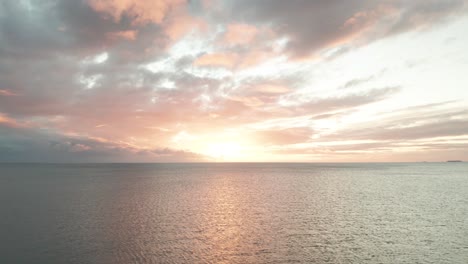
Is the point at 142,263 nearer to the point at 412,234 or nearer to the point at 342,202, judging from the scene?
the point at 412,234

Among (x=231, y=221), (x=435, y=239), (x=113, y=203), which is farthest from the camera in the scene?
(x=113, y=203)

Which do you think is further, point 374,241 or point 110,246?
point 374,241

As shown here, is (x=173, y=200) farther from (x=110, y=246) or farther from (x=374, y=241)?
(x=374, y=241)

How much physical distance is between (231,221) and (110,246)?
80.2 feet

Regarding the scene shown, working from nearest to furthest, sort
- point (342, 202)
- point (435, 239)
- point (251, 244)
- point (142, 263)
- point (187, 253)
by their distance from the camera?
point (142, 263)
point (187, 253)
point (251, 244)
point (435, 239)
point (342, 202)

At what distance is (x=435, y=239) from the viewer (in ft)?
150

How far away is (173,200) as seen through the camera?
8394 centimetres

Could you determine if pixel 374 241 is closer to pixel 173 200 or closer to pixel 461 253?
pixel 461 253

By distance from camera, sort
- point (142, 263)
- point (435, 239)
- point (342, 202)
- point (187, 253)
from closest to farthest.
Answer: point (142, 263) < point (187, 253) < point (435, 239) < point (342, 202)

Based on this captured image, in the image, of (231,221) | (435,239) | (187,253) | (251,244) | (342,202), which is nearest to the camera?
(187,253)

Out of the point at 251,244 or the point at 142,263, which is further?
the point at 251,244

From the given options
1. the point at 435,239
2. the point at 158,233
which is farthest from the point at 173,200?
the point at 435,239

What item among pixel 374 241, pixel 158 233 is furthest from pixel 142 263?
pixel 374 241

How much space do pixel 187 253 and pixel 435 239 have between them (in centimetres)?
3871
